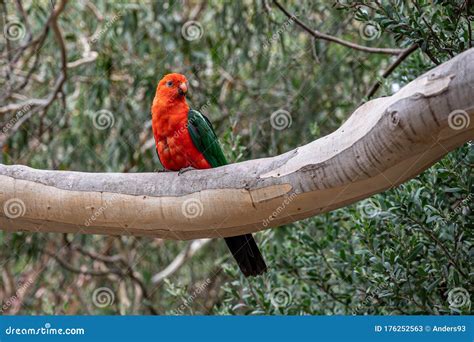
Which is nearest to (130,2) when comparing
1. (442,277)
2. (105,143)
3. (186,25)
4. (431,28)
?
(186,25)

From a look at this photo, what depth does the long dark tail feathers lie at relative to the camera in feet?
10.0

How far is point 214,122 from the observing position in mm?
5723

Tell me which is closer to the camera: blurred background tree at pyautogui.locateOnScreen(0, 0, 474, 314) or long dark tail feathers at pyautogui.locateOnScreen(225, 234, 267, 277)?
long dark tail feathers at pyautogui.locateOnScreen(225, 234, 267, 277)

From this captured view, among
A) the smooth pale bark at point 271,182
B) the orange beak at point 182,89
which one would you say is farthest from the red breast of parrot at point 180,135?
the smooth pale bark at point 271,182

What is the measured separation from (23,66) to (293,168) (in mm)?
4402

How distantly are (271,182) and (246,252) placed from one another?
0.69 metres

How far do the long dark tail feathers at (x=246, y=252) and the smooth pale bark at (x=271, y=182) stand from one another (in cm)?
36

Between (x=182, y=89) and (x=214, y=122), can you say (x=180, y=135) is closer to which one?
(x=182, y=89)

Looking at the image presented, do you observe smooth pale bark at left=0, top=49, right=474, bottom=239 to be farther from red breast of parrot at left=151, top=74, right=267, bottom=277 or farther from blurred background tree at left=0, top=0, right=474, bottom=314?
blurred background tree at left=0, top=0, right=474, bottom=314

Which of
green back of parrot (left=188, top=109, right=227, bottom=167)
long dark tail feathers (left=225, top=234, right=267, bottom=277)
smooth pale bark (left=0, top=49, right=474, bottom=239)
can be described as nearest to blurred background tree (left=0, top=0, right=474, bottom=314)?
green back of parrot (left=188, top=109, right=227, bottom=167)

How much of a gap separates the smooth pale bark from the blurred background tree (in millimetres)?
757

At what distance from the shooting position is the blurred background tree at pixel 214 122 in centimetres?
334

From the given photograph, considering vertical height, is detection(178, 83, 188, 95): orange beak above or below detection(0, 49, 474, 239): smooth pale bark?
above

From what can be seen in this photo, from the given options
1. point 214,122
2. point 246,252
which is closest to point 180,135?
point 246,252
